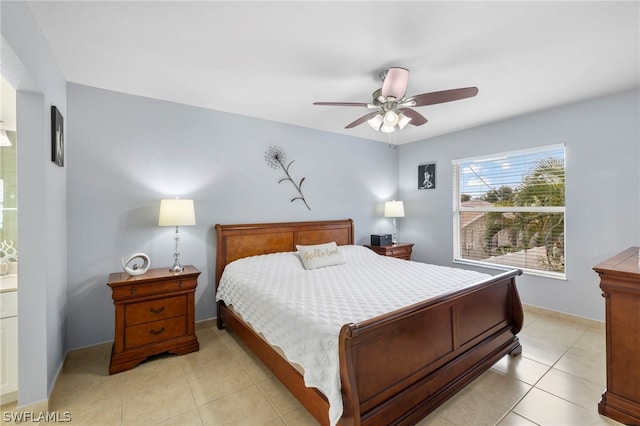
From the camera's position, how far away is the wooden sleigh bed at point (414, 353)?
148cm

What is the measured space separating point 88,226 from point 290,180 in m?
2.24

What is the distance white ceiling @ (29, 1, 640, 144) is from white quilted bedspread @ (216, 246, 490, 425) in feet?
5.92

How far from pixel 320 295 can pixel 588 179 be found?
3.25m

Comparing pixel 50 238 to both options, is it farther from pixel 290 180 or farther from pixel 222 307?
pixel 290 180

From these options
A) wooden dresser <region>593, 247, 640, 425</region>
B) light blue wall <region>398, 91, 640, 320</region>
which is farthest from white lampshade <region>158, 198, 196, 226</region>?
light blue wall <region>398, 91, 640, 320</region>

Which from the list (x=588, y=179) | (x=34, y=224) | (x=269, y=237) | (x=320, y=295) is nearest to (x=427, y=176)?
(x=588, y=179)

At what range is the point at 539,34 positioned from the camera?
193 cm

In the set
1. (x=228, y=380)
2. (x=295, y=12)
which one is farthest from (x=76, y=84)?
(x=228, y=380)

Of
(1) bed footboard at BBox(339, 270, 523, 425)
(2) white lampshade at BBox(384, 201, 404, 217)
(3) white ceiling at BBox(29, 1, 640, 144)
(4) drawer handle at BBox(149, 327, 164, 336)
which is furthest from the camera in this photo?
(2) white lampshade at BBox(384, 201, 404, 217)

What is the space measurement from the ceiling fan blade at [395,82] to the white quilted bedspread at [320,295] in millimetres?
1583

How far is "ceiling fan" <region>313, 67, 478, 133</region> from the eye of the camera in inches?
82.1

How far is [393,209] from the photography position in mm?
4613

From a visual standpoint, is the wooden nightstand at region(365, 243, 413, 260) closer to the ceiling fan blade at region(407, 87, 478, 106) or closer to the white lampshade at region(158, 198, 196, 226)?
the ceiling fan blade at region(407, 87, 478, 106)

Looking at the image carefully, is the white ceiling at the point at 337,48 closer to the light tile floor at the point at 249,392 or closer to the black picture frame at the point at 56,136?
the black picture frame at the point at 56,136
